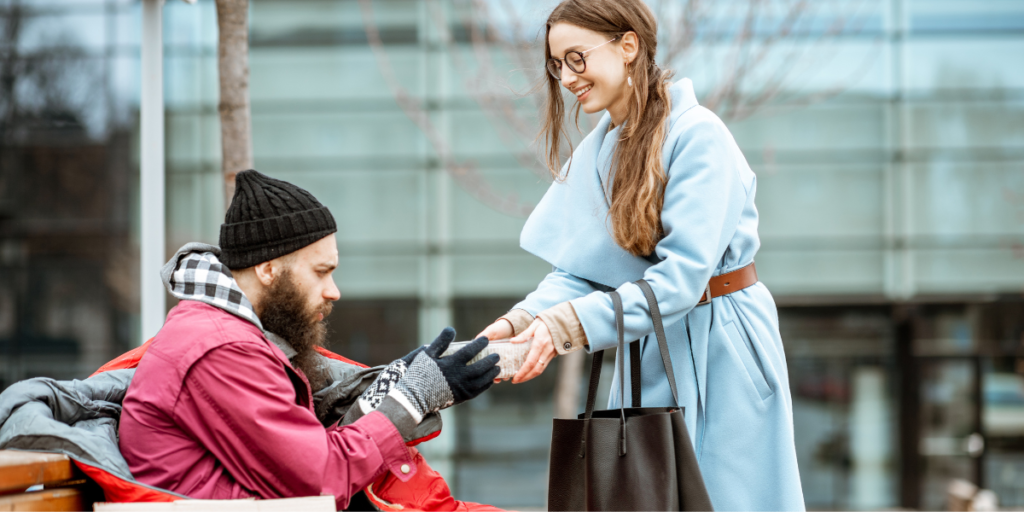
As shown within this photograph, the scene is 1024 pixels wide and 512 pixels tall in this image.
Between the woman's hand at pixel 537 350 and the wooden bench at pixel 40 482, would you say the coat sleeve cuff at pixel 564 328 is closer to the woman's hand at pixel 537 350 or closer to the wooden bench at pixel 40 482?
the woman's hand at pixel 537 350

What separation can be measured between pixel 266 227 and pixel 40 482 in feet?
2.65

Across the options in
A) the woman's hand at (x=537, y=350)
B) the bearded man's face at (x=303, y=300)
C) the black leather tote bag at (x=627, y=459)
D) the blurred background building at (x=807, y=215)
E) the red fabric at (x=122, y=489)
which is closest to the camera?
the red fabric at (x=122, y=489)

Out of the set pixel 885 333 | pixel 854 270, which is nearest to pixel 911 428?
pixel 885 333

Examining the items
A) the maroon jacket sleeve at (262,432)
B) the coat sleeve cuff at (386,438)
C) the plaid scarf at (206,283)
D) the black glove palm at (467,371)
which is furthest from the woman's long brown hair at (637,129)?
the plaid scarf at (206,283)

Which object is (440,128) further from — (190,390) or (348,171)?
(190,390)

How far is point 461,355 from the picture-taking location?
207cm

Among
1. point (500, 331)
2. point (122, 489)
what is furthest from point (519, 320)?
point (122, 489)

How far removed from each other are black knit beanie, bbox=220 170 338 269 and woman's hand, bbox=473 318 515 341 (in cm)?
52

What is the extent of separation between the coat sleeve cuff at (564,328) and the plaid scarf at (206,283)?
28.7 inches

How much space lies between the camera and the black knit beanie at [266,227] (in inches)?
88.0

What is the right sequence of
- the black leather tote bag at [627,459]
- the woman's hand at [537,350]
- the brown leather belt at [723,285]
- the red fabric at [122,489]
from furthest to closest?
the brown leather belt at [723,285] → the woman's hand at [537,350] → the black leather tote bag at [627,459] → the red fabric at [122,489]

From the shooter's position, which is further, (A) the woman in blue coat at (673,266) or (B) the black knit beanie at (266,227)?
(B) the black knit beanie at (266,227)

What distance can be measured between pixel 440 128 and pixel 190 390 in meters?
9.62

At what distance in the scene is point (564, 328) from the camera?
2.03 metres
